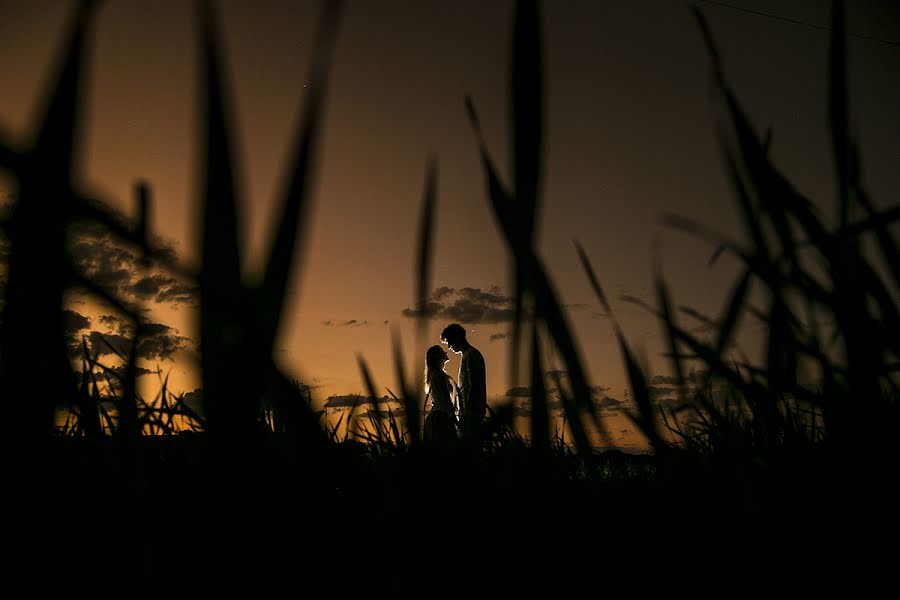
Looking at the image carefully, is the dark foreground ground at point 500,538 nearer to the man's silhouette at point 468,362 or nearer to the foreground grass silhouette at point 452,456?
the foreground grass silhouette at point 452,456

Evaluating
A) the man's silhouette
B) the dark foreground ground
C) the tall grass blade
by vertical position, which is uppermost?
the man's silhouette

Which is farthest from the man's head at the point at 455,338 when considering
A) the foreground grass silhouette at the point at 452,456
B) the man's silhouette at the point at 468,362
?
the foreground grass silhouette at the point at 452,456

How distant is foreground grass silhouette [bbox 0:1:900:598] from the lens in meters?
0.30

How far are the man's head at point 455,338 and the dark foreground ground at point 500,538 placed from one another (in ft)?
16.7

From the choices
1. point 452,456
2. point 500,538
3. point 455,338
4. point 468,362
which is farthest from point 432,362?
point 500,538

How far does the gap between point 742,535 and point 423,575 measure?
297mm

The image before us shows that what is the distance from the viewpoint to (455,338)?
6.25 m

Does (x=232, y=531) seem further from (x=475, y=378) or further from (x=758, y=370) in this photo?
(x=475, y=378)

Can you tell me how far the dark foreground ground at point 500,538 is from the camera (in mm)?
520

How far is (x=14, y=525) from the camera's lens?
815mm

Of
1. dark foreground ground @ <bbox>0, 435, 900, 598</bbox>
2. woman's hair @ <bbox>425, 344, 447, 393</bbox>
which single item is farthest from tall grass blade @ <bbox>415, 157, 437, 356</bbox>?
woman's hair @ <bbox>425, 344, 447, 393</bbox>

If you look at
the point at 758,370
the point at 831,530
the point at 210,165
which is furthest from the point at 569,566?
the point at 210,165

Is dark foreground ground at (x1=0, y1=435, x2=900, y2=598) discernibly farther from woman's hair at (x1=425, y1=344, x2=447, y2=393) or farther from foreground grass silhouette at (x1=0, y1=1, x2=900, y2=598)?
woman's hair at (x1=425, y1=344, x2=447, y2=393)

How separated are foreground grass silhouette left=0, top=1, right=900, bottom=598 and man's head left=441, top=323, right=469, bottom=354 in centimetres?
506
